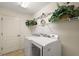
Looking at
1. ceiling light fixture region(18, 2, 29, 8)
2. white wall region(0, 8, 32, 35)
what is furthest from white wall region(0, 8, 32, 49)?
ceiling light fixture region(18, 2, 29, 8)

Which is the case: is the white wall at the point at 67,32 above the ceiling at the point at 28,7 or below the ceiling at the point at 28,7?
below

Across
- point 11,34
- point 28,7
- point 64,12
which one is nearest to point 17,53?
point 11,34

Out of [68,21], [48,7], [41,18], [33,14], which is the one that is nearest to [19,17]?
[33,14]

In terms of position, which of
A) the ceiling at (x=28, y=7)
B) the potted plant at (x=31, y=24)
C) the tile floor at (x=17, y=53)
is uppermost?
the ceiling at (x=28, y=7)

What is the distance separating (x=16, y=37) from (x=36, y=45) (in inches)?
10.9

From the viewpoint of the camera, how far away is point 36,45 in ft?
4.11

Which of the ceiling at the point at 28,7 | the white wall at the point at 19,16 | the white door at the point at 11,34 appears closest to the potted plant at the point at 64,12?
the ceiling at the point at 28,7

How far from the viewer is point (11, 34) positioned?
1.26 metres

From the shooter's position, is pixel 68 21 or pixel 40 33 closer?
pixel 68 21

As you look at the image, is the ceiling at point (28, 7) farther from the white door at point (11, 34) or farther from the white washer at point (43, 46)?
the white washer at point (43, 46)

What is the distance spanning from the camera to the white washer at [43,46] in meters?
1.19

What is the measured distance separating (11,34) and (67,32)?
70cm

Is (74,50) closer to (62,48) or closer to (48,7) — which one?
(62,48)

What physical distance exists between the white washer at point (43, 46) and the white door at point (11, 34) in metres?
0.14
